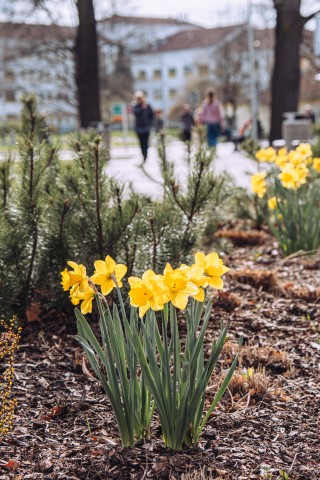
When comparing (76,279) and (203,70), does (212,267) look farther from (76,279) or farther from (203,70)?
(203,70)

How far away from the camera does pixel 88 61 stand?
1948 centimetres

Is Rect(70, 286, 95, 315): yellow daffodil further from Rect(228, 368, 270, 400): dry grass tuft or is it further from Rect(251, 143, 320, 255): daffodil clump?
Rect(251, 143, 320, 255): daffodil clump

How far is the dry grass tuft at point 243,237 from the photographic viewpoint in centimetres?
670

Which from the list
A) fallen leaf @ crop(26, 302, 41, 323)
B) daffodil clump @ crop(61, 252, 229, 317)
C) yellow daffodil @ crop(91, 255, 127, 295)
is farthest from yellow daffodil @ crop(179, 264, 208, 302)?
fallen leaf @ crop(26, 302, 41, 323)

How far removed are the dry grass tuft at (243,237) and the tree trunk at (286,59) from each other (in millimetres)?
11414

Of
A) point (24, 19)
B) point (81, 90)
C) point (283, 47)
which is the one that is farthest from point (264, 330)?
point (24, 19)

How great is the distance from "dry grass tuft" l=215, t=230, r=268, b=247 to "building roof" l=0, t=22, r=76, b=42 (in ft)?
59.8

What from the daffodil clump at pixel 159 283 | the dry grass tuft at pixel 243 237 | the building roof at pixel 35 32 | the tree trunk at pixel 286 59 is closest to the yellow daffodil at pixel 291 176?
the dry grass tuft at pixel 243 237

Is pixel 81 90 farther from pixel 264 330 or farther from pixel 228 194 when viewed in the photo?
pixel 264 330

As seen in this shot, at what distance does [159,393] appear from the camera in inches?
96.9

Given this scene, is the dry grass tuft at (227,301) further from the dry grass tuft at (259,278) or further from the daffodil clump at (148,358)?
the daffodil clump at (148,358)

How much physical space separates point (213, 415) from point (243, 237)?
12.9 ft

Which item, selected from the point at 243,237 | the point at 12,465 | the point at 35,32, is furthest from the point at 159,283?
the point at 35,32

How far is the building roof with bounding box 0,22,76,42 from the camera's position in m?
23.6
